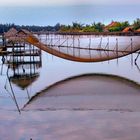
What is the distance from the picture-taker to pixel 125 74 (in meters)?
17.5

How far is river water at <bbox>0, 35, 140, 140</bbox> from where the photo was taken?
26.9 feet

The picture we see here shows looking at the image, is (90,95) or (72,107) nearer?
(72,107)

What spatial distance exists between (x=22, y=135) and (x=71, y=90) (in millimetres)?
5867

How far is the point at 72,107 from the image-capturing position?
35.1 ft

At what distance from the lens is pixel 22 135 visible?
26.4 feet

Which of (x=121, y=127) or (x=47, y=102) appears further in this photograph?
(x=47, y=102)

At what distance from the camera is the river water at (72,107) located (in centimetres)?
820

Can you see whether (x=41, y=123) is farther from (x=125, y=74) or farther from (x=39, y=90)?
(x=125, y=74)

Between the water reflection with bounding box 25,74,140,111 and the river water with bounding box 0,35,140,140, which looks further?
the water reflection with bounding box 25,74,140,111

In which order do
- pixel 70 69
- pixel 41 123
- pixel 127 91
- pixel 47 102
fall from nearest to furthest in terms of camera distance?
1. pixel 41 123
2. pixel 47 102
3. pixel 127 91
4. pixel 70 69

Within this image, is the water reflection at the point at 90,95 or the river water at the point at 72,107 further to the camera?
the water reflection at the point at 90,95

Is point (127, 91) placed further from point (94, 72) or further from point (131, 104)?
point (94, 72)

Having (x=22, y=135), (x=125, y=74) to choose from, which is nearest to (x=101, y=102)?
(x=22, y=135)

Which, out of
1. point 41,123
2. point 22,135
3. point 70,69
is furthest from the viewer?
point 70,69
